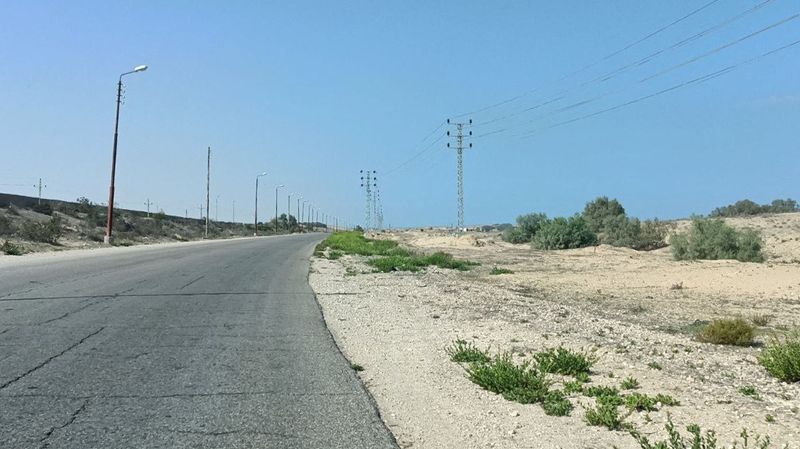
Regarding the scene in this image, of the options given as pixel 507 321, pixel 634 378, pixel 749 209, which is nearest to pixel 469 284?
pixel 507 321

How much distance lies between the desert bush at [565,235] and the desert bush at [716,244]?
49.4 ft

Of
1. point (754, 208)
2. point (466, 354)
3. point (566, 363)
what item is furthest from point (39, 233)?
point (754, 208)

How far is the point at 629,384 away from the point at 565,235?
157ft

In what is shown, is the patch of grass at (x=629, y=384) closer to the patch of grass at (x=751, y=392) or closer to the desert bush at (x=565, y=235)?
the patch of grass at (x=751, y=392)

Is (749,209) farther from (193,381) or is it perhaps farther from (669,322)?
(193,381)

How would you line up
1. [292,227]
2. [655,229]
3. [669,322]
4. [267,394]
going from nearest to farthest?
[267,394], [669,322], [655,229], [292,227]

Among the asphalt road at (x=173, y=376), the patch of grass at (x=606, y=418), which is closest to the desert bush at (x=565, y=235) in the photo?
the asphalt road at (x=173, y=376)

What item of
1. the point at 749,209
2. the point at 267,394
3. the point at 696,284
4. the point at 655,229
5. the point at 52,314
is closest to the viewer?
the point at 267,394

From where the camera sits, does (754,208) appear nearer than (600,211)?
No

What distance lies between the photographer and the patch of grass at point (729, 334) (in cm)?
1074

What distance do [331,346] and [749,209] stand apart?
304ft

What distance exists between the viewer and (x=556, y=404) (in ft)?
22.5

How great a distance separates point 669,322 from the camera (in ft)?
45.4

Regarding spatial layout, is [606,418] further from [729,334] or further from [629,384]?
[729,334]
